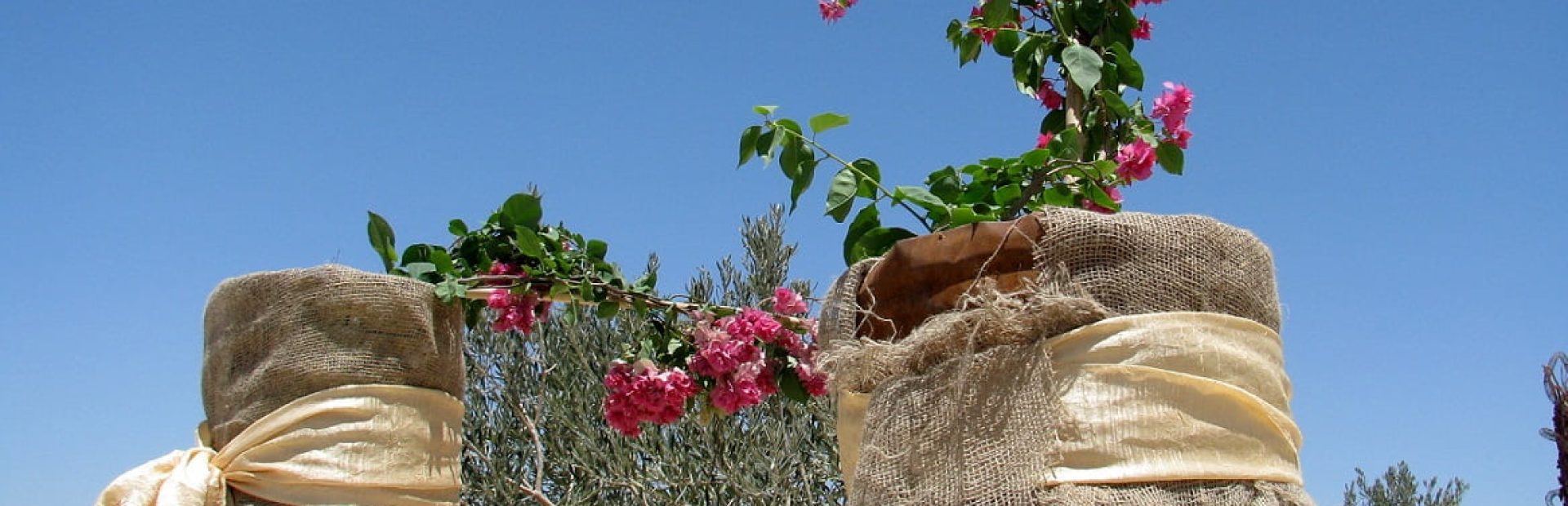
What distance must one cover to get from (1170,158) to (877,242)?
635 millimetres

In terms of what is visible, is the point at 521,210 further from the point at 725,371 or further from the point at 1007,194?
the point at 1007,194

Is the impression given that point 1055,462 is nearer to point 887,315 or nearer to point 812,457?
point 887,315

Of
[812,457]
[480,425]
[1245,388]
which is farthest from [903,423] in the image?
[480,425]

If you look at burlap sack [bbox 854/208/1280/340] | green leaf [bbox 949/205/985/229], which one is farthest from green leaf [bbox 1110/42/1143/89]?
burlap sack [bbox 854/208/1280/340]

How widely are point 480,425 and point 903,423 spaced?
8111 millimetres

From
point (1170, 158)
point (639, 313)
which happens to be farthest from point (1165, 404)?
point (639, 313)

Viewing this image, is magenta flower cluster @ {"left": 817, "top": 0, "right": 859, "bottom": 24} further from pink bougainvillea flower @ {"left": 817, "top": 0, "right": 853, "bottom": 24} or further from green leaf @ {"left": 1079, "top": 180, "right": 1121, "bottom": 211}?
green leaf @ {"left": 1079, "top": 180, "right": 1121, "bottom": 211}

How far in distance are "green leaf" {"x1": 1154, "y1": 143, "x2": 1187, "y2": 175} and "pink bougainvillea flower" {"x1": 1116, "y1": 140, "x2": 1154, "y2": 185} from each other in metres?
0.07

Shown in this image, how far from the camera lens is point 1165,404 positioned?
1.22m

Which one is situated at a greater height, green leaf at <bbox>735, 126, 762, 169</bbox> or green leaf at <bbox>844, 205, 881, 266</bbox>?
green leaf at <bbox>735, 126, 762, 169</bbox>

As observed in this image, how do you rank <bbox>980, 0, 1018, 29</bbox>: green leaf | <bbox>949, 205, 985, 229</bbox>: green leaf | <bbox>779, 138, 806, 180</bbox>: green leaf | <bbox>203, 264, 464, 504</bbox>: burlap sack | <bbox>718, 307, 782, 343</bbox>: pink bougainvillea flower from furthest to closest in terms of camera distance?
<bbox>718, 307, 782, 343</bbox>: pink bougainvillea flower
<bbox>980, 0, 1018, 29</bbox>: green leaf
<bbox>203, 264, 464, 504</bbox>: burlap sack
<bbox>779, 138, 806, 180</bbox>: green leaf
<bbox>949, 205, 985, 229</bbox>: green leaf

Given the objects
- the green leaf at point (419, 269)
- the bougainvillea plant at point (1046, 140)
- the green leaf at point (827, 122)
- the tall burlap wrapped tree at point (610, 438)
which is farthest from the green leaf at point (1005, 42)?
the tall burlap wrapped tree at point (610, 438)

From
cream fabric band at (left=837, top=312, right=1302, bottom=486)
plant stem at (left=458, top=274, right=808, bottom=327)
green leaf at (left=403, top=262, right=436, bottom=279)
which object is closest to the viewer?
cream fabric band at (left=837, top=312, right=1302, bottom=486)

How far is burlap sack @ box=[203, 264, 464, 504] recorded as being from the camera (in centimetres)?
216
